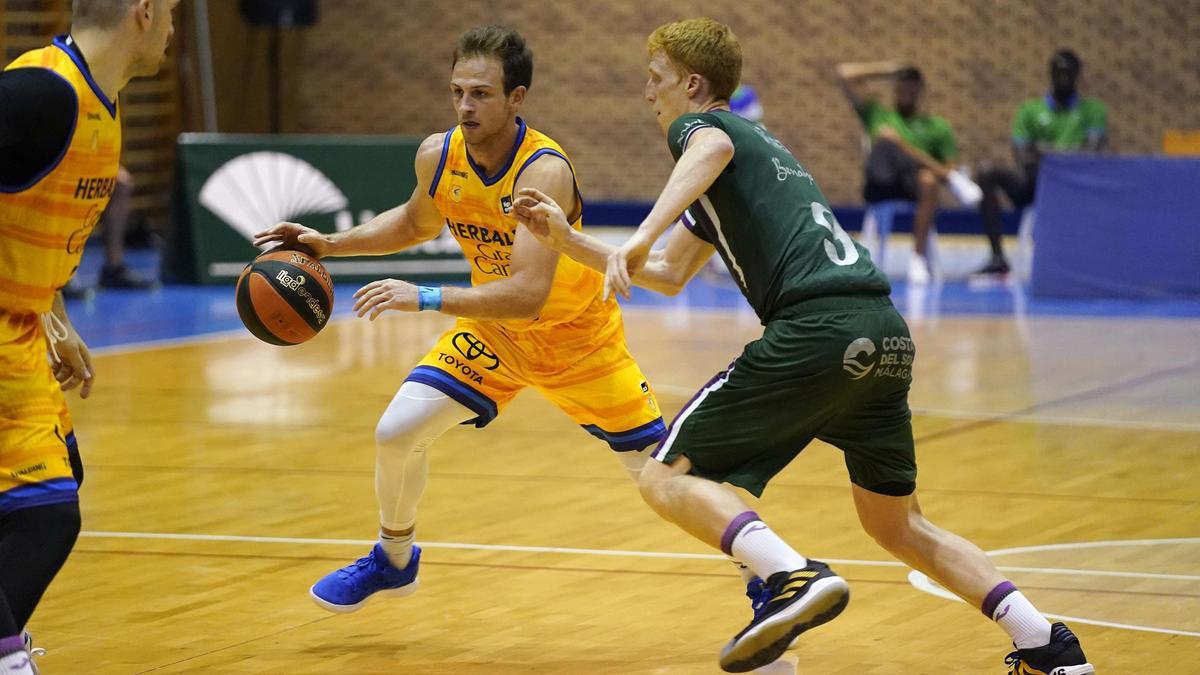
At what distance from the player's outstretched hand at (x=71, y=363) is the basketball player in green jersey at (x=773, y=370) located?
3.73 feet

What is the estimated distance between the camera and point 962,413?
8656 millimetres

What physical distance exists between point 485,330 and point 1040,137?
1112 centimetres

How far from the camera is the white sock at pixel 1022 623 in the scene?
400 cm

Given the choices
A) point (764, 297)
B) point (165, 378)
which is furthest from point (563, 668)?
point (165, 378)

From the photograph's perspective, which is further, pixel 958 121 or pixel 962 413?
pixel 958 121

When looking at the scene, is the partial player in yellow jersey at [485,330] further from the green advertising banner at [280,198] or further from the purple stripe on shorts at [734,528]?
the green advertising banner at [280,198]

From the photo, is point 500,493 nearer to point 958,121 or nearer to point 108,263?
point 108,263

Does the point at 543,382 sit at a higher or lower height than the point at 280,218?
higher

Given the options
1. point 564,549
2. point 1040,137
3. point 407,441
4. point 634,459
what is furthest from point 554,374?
point 1040,137

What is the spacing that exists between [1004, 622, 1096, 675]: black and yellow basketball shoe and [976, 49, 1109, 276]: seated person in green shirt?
1110cm

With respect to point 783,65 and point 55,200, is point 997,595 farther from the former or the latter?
point 783,65

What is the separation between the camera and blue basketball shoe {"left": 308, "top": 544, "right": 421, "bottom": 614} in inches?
193

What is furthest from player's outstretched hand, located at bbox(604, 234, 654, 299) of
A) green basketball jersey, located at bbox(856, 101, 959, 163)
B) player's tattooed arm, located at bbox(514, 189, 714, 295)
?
green basketball jersey, located at bbox(856, 101, 959, 163)

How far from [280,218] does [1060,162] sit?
6.24m
